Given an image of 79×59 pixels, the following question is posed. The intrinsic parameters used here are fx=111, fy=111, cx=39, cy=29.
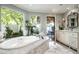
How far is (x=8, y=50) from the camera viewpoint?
2217mm

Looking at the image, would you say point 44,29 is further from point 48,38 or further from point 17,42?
point 17,42

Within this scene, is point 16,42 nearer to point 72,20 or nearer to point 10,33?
point 10,33

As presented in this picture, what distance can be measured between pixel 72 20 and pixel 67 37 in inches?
16.0

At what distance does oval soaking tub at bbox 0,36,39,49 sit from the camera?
2.30 m

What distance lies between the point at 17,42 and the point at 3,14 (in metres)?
0.67

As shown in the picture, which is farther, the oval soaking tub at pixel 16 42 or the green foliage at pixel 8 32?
the green foliage at pixel 8 32

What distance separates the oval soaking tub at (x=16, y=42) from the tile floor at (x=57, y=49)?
16.4 inches

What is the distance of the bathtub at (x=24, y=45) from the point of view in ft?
7.28

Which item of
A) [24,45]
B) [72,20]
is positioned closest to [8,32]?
[24,45]

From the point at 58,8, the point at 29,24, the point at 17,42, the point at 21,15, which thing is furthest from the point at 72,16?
the point at 17,42

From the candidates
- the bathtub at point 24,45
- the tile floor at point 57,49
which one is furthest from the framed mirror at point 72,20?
the bathtub at point 24,45

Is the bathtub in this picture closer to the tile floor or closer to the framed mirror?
the tile floor

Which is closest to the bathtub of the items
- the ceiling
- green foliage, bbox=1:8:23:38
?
green foliage, bbox=1:8:23:38

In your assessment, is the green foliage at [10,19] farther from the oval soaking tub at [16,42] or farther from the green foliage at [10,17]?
the oval soaking tub at [16,42]
